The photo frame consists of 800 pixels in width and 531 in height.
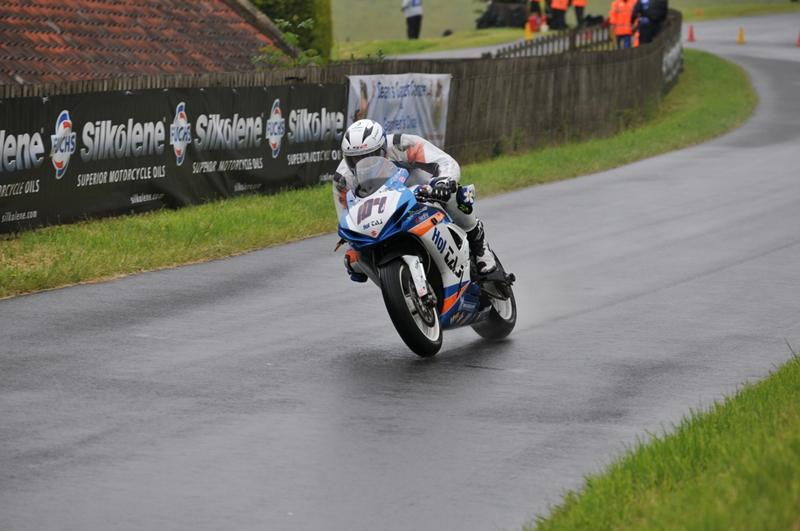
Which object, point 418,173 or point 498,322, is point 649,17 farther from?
point 418,173

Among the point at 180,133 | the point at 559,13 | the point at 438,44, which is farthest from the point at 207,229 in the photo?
the point at 438,44

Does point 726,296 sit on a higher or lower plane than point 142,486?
lower

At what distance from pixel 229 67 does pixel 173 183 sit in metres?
8.59

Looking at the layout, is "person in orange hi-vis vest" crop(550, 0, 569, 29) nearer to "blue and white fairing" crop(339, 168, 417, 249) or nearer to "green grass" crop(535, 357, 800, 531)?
"blue and white fairing" crop(339, 168, 417, 249)

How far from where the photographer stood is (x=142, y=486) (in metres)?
7.53

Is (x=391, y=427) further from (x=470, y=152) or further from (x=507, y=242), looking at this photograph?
(x=470, y=152)

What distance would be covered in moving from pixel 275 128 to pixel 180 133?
2.21 m

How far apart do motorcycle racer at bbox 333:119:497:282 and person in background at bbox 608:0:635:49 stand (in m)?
28.8

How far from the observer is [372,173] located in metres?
10.9

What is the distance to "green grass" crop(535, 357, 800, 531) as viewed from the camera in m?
5.66

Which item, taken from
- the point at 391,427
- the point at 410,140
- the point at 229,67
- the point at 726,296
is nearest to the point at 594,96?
the point at 229,67

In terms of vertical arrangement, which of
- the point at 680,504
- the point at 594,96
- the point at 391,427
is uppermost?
the point at 680,504

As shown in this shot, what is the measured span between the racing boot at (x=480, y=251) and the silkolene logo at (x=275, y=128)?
32.9ft

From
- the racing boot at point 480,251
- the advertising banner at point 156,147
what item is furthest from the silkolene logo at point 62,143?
the racing boot at point 480,251
